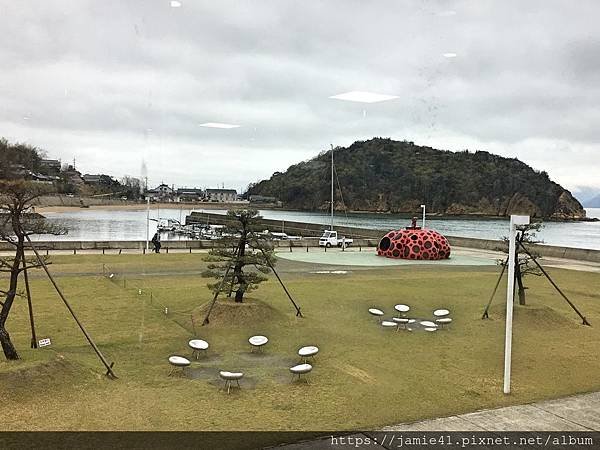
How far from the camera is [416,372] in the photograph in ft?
32.8

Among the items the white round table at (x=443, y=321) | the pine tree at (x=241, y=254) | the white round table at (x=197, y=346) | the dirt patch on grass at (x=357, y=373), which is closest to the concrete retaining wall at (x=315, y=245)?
the pine tree at (x=241, y=254)

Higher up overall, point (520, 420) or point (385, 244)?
point (385, 244)

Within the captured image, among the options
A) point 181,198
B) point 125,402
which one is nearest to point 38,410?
point 125,402

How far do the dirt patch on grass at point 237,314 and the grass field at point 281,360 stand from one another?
0.04m

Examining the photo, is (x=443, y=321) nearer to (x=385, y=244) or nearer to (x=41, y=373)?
(x=41, y=373)

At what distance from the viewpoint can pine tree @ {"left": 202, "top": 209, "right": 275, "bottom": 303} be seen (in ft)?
48.0

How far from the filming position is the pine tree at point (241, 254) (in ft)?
48.0

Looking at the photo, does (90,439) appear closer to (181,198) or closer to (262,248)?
(262,248)

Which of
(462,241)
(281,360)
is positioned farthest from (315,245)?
(281,360)

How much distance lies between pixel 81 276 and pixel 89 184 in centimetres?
6896

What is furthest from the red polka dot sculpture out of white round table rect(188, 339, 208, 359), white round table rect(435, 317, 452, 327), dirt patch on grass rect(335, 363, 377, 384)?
white round table rect(188, 339, 208, 359)

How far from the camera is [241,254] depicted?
→ 14773mm

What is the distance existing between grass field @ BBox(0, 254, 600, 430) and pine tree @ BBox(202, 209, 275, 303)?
0.65 metres

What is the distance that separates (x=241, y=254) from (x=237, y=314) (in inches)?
72.2
